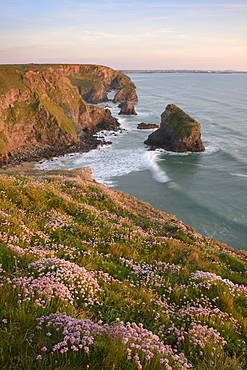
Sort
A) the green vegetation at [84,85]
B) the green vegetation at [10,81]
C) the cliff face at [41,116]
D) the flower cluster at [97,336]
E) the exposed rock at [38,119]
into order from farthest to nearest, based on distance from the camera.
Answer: the green vegetation at [84,85] → the green vegetation at [10,81] → the cliff face at [41,116] → the exposed rock at [38,119] → the flower cluster at [97,336]

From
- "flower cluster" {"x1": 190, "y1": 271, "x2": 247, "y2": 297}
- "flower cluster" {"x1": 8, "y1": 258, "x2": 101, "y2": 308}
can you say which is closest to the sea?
"flower cluster" {"x1": 190, "y1": 271, "x2": 247, "y2": 297}

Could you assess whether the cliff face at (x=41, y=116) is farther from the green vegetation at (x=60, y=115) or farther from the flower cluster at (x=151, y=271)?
the flower cluster at (x=151, y=271)

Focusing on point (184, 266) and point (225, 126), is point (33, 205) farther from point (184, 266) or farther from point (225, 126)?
point (225, 126)

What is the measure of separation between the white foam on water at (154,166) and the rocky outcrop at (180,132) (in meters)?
5.73

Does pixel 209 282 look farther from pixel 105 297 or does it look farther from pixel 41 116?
pixel 41 116

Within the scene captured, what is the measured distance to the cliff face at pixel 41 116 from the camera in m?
64.9

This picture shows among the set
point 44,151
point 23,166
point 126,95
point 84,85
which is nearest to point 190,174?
point 23,166

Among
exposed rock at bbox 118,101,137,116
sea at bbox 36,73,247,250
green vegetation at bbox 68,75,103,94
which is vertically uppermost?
green vegetation at bbox 68,75,103,94

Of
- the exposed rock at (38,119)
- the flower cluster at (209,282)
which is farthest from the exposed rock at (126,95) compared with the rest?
the flower cluster at (209,282)

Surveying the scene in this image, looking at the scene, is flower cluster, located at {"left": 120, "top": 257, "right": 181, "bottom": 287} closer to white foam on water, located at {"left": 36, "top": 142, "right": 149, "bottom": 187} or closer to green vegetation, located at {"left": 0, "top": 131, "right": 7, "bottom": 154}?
white foam on water, located at {"left": 36, "top": 142, "right": 149, "bottom": 187}

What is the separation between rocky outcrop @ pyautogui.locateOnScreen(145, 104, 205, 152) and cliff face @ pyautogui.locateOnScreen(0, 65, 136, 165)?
24.4 metres

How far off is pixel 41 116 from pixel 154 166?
125 feet

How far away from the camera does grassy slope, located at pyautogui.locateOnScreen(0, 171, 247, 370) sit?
3252mm

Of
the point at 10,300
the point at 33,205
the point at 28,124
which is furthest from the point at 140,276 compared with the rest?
the point at 28,124
